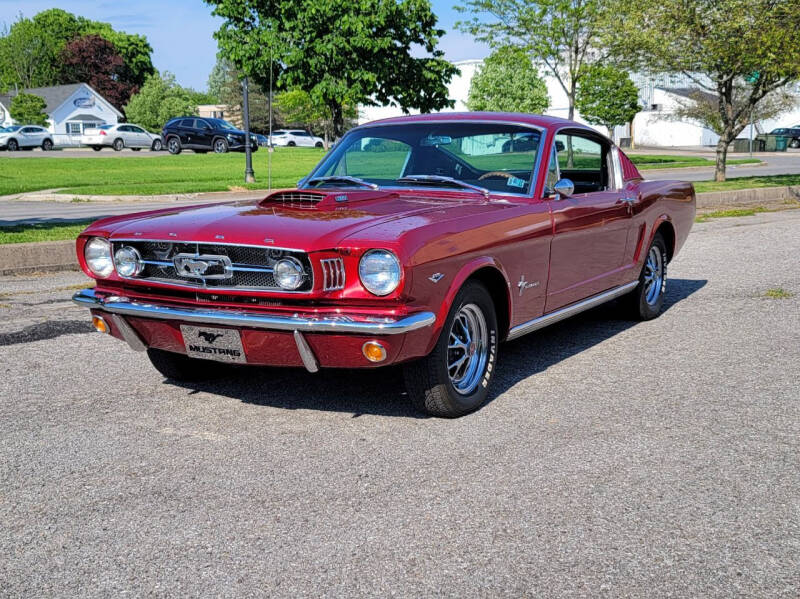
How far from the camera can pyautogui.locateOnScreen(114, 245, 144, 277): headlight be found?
4680 mm

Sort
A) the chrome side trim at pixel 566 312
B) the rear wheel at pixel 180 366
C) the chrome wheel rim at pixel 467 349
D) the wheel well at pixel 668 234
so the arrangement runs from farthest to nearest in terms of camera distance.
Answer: the wheel well at pixel 668 234
the rear wheel at pixel 180 366
the chrome side trim at pixel 566 312
the chrome wheel rim at pixel 467 349

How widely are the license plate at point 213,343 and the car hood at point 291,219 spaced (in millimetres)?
424

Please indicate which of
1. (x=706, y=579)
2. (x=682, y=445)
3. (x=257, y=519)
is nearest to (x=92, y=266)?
(x=257, y=519)

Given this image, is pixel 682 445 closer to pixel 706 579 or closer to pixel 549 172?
pixel 706 579

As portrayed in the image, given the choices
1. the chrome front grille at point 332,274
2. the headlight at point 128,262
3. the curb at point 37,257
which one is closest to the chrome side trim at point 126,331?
the headlight at point 128,262

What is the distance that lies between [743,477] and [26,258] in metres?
8.02

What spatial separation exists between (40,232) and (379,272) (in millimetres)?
8875

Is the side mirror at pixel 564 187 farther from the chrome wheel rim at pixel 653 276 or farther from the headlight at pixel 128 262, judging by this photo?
the headlight at pixel 128 262

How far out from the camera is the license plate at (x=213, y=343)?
→ 14.3ft

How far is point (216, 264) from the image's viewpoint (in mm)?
4391

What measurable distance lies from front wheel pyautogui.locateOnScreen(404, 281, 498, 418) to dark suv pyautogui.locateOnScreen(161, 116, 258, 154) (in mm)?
39554

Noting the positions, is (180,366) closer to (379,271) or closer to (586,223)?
(379,271)

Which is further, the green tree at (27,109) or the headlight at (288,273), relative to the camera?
the green tree at (27,109)

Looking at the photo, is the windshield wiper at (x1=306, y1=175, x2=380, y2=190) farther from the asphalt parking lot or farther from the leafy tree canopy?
the leafy tree canopy
